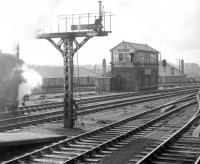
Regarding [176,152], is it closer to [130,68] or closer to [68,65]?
[68,65]

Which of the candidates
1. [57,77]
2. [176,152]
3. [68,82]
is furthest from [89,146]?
[57,77]

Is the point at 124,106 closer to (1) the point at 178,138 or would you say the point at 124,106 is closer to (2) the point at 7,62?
(2) the point at 7,62

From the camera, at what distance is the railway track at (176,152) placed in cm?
925

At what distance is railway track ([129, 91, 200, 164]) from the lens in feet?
30.3

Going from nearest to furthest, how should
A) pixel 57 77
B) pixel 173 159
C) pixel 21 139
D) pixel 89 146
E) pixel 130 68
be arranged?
pixel 173 159
pixel 21 139
pixel 89 146
pixel 130 68
pixel 57 77

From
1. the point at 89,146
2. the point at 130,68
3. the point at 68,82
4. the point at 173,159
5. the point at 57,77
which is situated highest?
the point at 130,68

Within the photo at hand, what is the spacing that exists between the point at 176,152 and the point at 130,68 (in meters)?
31.1

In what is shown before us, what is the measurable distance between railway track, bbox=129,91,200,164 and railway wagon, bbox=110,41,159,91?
28.0 meters

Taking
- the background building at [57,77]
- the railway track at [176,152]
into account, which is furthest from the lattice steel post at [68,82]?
the background building at [57,77]

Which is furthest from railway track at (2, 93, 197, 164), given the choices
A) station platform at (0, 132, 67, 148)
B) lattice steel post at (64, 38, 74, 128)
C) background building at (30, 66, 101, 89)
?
background building at (30, 66, 101, 89)

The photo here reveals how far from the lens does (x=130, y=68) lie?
41219 mm

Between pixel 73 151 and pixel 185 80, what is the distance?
218 feet

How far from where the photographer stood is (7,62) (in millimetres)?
16594

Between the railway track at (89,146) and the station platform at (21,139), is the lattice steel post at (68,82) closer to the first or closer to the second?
the railway track at (89,146)
